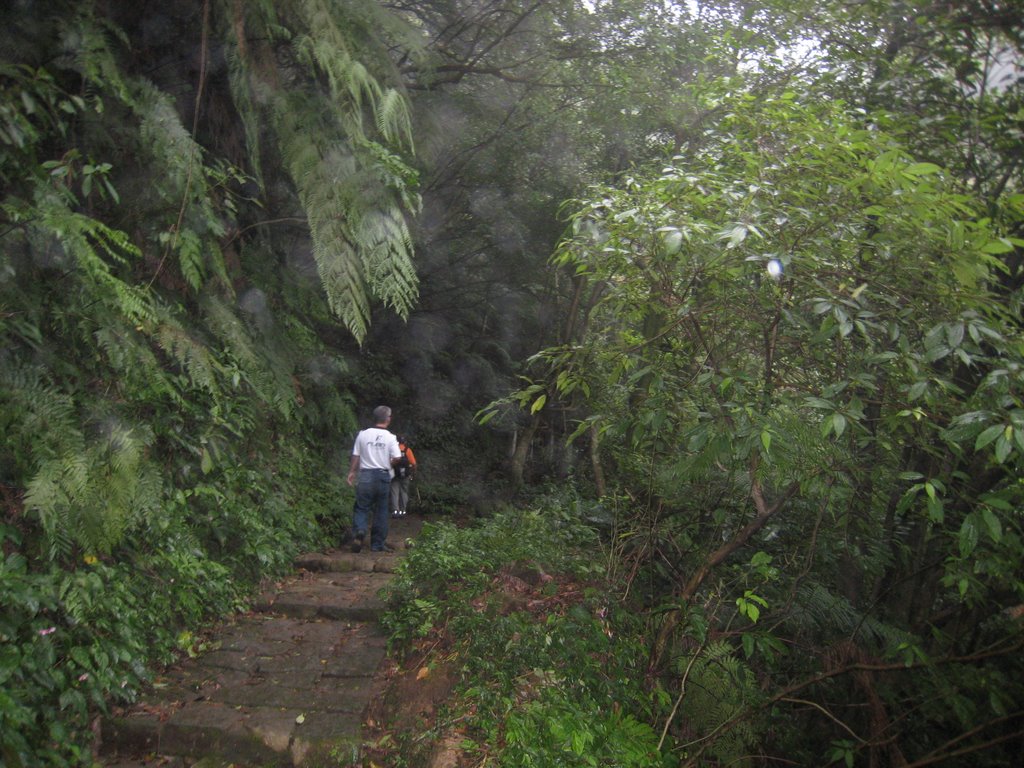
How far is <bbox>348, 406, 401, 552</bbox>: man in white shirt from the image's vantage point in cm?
805

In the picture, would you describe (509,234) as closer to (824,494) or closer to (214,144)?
(214,144)

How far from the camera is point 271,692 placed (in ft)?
16.1

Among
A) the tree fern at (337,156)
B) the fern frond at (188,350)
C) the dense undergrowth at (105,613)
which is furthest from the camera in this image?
the tree fern at (337,156)

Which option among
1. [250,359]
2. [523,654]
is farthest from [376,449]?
[523,654]

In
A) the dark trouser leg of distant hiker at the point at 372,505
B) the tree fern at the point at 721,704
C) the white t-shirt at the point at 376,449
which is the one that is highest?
the tree fern at the point at 721,704

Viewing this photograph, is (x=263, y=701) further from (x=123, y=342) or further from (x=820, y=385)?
(x=820, y=385)

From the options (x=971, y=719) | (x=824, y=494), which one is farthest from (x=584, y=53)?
(x=971, y=719)

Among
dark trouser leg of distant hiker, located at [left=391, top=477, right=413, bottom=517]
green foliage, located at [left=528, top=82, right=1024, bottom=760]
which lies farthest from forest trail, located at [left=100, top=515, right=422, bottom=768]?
dark trouser leg of distant hiker, located at [left=391, top=477, right=413, bottom=517]

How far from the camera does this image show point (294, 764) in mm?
4246

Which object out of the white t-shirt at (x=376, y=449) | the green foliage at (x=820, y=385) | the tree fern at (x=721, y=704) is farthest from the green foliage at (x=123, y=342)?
the tree fern at (x=721, y=704)

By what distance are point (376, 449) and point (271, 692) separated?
3.37 m

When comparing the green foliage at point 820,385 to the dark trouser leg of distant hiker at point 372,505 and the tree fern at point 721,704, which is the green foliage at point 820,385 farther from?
the dark trouser leg of distant hiker at point 372,505

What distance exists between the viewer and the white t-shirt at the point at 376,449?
26.3 feet

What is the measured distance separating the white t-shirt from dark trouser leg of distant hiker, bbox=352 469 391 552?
0.21 feet
